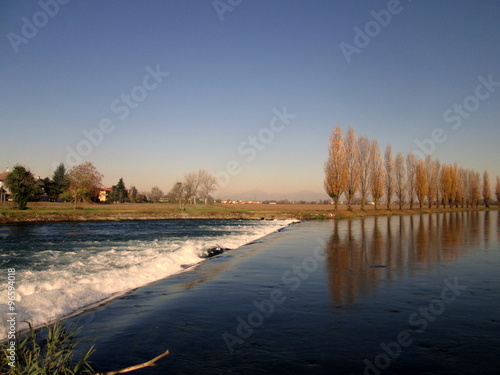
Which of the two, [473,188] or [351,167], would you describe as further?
[473,188]

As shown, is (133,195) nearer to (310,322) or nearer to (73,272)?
(73,272)

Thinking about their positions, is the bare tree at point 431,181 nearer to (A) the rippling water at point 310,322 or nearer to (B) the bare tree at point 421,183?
(B) the bare tree at point 421,183

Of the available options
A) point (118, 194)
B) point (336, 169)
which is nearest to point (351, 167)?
point (336, 169)

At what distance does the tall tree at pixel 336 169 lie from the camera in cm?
4756

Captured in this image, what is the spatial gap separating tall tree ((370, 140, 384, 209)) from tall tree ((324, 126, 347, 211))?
9.24 m

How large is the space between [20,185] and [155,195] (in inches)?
2745

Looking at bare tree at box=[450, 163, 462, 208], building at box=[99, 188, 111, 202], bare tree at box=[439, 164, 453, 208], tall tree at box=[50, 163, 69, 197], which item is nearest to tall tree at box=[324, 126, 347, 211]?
bare tree at box=[439, 164, 453, 208]

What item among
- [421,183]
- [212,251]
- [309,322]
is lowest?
[212,251]

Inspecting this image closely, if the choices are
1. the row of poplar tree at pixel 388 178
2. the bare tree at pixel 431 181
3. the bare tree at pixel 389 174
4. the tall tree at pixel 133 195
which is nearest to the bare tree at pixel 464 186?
the row of poplar tree at pixel 388 178

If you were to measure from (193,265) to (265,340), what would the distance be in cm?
743

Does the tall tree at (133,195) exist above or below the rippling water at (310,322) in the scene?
above

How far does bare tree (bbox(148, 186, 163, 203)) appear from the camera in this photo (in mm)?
107562

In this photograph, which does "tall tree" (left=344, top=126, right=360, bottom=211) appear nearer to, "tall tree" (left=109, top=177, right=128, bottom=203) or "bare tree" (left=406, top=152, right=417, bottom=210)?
"bare tree" (left=406, top=152, right=417, bottom=210)

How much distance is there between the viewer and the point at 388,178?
60312 millimetres
